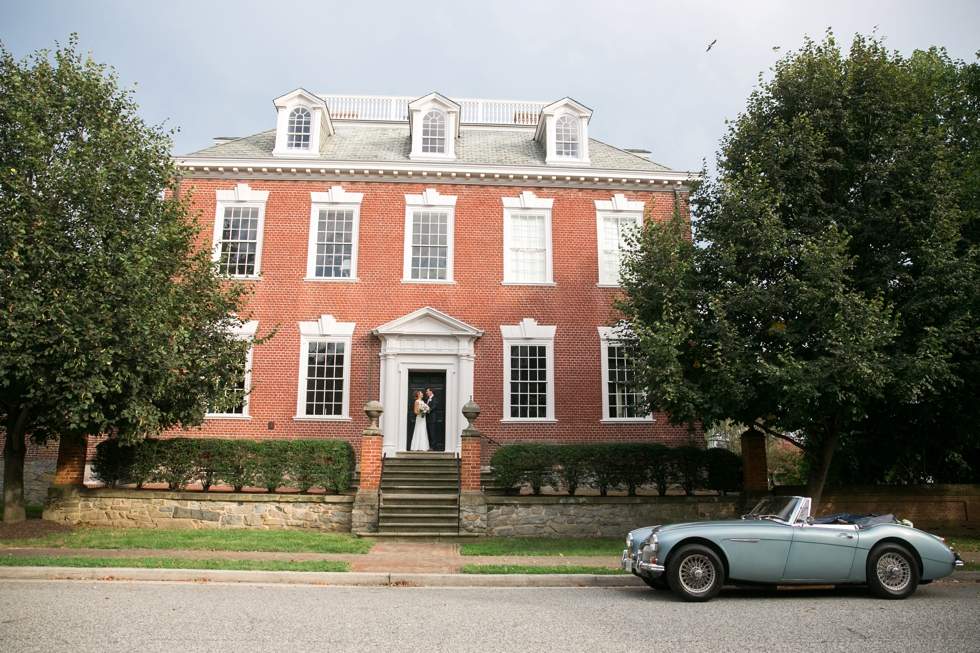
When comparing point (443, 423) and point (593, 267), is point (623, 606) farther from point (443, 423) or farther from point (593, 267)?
point (593, 267)

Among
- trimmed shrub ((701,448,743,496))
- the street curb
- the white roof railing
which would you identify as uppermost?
the white roof railing

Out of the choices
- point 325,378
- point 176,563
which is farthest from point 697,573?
point 325,378

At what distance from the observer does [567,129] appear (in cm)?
2042

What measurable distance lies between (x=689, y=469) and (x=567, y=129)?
10829mm

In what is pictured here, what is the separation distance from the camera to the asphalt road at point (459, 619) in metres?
6.05

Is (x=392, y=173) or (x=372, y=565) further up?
(x=392, y=173)

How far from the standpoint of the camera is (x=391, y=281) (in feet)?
61.6

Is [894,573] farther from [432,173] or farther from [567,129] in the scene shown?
[567,129]

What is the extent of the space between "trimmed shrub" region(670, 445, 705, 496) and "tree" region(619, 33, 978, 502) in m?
1.17

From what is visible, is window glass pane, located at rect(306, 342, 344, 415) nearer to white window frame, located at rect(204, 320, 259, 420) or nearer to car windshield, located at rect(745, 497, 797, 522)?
white window frame, located at rect(204, 320, 259, 420)

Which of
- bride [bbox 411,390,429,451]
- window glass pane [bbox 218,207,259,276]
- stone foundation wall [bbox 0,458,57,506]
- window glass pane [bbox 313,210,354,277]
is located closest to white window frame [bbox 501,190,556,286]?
window glass pane [bbox 313,210,354,277]

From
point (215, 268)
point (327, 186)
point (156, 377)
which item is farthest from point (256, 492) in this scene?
point (327, 186)

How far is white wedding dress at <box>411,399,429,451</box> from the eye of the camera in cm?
1734

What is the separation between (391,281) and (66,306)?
8.39m
